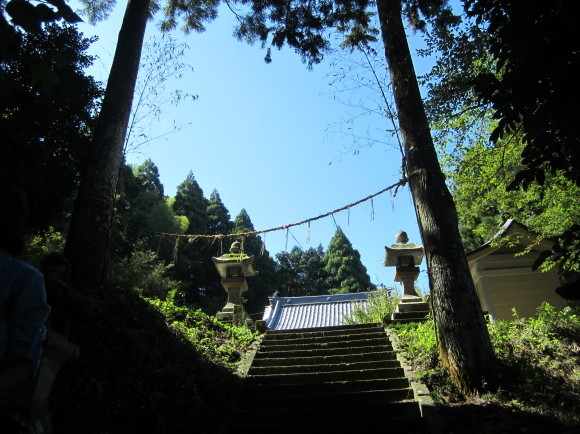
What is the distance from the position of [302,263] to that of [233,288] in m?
24.5

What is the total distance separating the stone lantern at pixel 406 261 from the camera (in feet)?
31.3

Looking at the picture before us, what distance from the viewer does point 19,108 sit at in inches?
257

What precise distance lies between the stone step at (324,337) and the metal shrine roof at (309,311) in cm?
629

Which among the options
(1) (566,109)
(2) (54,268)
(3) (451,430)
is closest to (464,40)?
(1) (566,109)

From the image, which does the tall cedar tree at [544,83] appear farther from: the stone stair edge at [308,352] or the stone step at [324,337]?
the stone step at [324,337]

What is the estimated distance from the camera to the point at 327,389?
6.07m

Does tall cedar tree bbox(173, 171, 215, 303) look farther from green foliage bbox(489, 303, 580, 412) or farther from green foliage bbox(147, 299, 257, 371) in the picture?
green foliage bbox(489, 303, 580, 412)

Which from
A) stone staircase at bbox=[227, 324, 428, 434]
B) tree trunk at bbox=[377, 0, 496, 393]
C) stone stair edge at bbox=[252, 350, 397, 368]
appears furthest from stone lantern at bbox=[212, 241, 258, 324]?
tree trunk at bbox=[377, 0, 496, 393]

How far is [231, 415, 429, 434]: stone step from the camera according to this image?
4844mm

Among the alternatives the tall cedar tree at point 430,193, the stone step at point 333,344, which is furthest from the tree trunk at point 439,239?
the stone step at point 333,344

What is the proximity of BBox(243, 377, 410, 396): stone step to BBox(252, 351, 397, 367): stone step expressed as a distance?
0.91 meters

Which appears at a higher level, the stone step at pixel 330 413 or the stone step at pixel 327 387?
the stone step at pixel 327 387

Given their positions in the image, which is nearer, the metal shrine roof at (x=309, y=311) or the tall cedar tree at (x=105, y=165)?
the tall cedar tree at (x=105, y=165)

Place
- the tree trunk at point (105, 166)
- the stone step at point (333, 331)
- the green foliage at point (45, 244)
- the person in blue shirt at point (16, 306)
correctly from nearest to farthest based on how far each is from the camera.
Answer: the person in blue shirt at point (16, 306) < the tree trunk at point (105, 166) < the stone step at point (333, 331) < the green foliage at point (45, 244)
